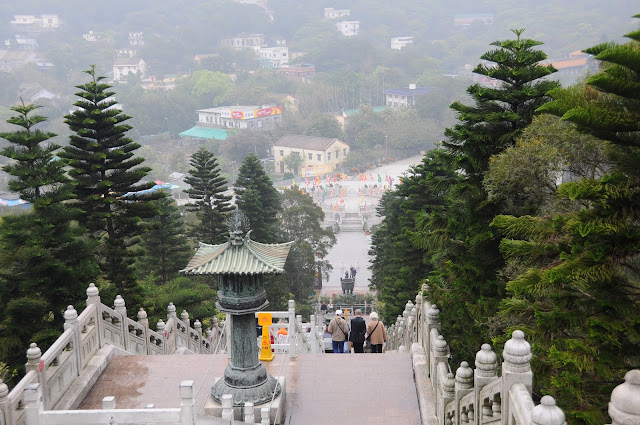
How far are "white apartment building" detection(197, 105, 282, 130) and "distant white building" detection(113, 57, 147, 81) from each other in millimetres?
23900

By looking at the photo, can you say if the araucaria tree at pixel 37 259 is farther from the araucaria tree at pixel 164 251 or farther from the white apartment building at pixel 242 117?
the white apartment building at pixel 242 117

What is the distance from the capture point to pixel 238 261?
878 cm

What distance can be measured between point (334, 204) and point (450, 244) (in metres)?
46.9

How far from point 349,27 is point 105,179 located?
4859 inches

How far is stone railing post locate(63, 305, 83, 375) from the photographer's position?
9.38 metres

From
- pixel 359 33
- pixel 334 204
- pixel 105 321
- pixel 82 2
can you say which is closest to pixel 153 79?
pixel 82 2

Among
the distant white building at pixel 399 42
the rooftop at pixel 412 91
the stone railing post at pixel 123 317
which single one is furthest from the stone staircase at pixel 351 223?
the distant white building at pixel 399 42

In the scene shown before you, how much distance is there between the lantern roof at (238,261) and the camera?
8680 millimetres

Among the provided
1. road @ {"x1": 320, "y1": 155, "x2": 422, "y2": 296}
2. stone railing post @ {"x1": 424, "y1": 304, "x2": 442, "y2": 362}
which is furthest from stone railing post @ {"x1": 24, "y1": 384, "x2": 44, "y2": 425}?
road @ {"x1": 320, "y1": 155, "x2": 422, "y2": 296}

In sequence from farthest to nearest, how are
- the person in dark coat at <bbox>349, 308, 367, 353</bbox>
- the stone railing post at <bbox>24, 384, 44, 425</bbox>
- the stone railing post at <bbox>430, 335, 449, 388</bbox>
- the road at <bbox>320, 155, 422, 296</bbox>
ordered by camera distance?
the road at <bbox>320, 155, 422, 296</bbox> < the person in dark coat at <bbox>349, 308, 367, 353</bbox> < the stone railing post at <bbox>430, 335, 449, 388</bbox> < the stone railing post at <bbox>24, 384, 44, 425</bbox>

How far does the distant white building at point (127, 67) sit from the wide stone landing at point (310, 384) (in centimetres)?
9937

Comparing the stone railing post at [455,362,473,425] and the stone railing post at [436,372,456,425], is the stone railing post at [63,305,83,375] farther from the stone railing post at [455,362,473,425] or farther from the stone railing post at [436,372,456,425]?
the stone railing post at [455,362,473,425]

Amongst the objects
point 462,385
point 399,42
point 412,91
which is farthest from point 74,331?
point 399,42

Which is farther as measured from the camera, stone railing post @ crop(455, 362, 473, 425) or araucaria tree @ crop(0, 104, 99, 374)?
araucaria tree @ crop(0, 104, 99, 374)
